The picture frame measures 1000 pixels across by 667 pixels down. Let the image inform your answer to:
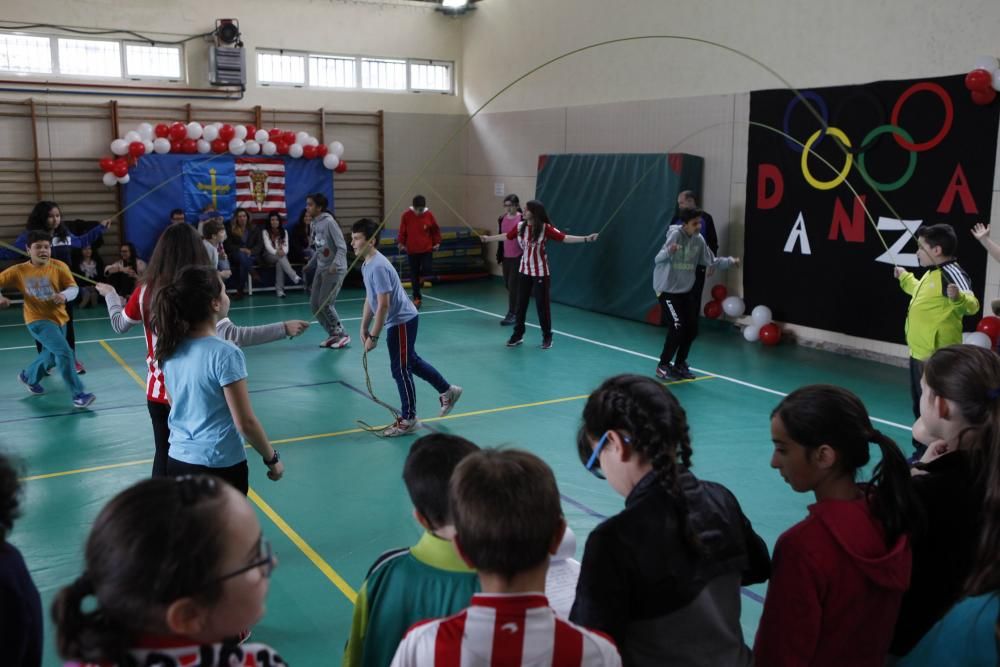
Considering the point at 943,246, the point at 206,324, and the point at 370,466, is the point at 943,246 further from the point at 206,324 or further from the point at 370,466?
the point at 206,324

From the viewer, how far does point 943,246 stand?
6.21m

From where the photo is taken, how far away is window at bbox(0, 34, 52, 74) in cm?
1360

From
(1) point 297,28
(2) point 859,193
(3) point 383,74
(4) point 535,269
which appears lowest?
(4) point 535,269

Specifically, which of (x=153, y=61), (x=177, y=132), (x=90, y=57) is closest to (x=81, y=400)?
(x=177, y=132)

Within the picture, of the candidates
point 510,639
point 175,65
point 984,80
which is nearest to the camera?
point 510,639

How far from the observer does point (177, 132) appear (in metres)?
14.2

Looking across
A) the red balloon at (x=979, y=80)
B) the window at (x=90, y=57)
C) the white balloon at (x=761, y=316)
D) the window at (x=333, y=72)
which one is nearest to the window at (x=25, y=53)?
the window at (x=90, y=57)

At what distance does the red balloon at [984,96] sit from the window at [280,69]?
1121 cm

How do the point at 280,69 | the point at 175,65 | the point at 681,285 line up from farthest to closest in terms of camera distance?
the point at 280,69 < the point at 175,65 < the point at 681,285

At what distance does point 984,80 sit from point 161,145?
37.6 ft

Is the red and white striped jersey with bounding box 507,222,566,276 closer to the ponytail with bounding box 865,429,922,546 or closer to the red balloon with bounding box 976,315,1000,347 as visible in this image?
the red balloon with bounding box 976,315,1000,347

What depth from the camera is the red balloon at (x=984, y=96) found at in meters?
8.48

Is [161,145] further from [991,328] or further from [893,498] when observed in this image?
[893,498]

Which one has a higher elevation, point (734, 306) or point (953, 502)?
point (953, 502)
